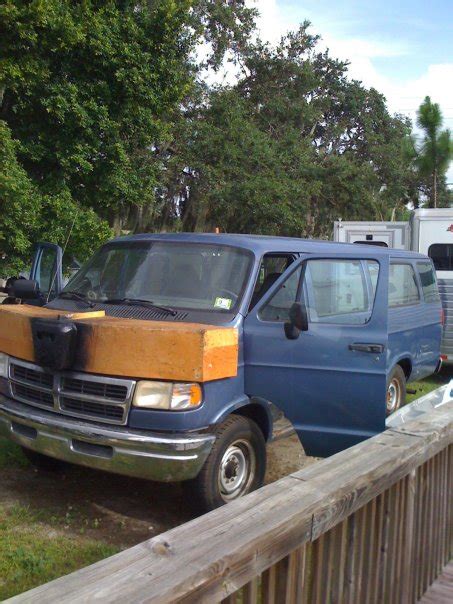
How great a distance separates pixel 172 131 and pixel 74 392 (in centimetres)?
1725

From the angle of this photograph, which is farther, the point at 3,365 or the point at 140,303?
the point at 3,365

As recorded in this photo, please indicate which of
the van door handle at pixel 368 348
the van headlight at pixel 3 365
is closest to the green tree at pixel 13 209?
the van headlight at pixel 3 365

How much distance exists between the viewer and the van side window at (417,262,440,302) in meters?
7.62

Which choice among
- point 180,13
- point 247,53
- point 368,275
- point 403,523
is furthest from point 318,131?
point 403,523

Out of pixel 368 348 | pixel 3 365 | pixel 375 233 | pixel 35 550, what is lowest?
pixel 35 550

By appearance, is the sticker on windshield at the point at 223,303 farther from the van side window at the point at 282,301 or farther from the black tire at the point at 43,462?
the black tire at the point at 43,462

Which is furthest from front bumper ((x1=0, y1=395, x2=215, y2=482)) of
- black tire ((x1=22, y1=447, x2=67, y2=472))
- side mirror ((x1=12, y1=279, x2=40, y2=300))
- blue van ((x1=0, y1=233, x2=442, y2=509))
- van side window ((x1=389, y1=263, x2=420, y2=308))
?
van side window ((x1=389, y1=263, x2=420, y2=308))

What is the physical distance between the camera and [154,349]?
3.88 metres

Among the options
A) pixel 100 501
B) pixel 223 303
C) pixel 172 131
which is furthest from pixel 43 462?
pixel 172 131

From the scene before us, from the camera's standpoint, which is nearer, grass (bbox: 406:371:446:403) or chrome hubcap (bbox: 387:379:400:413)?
chrome hubcap (bbox: 387:379:400:413)

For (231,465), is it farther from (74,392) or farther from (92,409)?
(74,392)

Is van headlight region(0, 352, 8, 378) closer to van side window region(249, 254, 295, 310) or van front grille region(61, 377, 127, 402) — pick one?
van front grille region(61, 377, 127, 402)

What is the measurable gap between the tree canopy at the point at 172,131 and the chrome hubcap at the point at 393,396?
22.4 feet

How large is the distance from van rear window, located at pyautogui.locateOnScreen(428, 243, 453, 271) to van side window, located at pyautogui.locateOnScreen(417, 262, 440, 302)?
2.49 m
